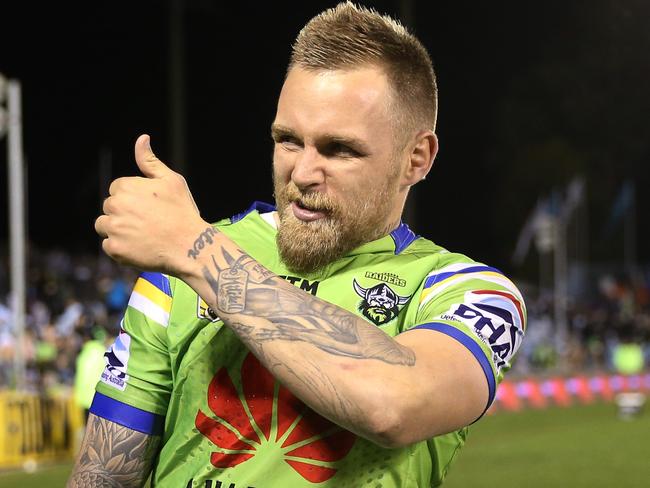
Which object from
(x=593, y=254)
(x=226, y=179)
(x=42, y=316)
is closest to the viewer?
(x=42, y=316)

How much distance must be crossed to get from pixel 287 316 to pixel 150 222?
275 mm

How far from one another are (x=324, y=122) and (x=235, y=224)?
1.39 ft

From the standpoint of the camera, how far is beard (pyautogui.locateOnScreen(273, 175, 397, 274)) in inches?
82.4

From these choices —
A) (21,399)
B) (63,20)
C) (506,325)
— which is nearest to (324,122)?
(506,325)

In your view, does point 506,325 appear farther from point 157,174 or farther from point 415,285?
point 157,174

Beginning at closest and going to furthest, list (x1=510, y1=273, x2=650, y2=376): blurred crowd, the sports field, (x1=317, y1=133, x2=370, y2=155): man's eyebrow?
(x1=317, y1=133, x2=370, y2=155): man's eyebrow → the sports field → (x1=510, y1=273, x2=650, y2=376): blurred crowd

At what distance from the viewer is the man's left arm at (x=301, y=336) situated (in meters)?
1.73

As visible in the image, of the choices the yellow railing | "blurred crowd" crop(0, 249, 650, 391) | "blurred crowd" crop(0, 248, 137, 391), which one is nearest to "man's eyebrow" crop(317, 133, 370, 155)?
"blurred crowd" crop(0, 249, 650, 391)

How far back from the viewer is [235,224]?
2354 millimetres

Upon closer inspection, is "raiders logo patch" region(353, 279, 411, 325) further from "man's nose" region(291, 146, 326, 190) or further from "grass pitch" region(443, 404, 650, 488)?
"grass pitch" region(443, 404, 650, 488)

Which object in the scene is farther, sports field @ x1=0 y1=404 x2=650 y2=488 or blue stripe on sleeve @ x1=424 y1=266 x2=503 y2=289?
sports field @ x1=0 y1=404 x2=650 y2=488

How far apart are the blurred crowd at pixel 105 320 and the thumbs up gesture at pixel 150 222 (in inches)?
268

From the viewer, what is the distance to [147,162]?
1.83m

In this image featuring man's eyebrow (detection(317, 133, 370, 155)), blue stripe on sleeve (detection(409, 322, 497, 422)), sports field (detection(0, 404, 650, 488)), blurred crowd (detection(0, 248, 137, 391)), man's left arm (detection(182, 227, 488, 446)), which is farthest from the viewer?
blurred crowd (detection(0, 248, 137, 391))
